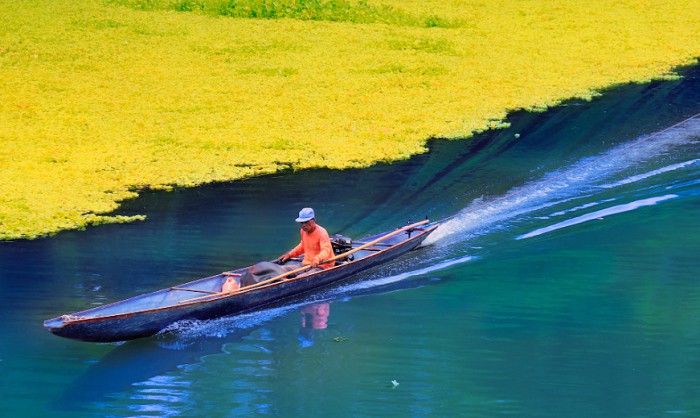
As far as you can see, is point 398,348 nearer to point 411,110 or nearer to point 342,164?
point 342,164

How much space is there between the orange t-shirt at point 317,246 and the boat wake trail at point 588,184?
1.73 metres

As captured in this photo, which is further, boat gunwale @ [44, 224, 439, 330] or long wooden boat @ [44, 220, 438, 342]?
long wooden boat @ [44, 220, 438, 342]

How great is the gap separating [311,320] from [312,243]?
947 millimetres

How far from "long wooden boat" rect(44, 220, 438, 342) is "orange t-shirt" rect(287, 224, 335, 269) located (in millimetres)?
102

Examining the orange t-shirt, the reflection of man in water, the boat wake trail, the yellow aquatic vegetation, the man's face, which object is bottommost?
the reflection of man in water

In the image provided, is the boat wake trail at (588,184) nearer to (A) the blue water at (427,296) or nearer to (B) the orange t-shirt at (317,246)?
(A) the blue water at (427,296)

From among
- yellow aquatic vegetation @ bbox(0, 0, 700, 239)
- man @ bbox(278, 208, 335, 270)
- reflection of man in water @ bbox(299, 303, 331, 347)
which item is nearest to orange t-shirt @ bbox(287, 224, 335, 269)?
man @ bbox(278, 208, 335, 270)

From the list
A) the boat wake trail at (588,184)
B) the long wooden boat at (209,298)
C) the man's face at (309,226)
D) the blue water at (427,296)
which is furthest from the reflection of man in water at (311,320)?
the boat wake trail at (588,184)

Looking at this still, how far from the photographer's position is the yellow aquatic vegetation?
13523 millimetres

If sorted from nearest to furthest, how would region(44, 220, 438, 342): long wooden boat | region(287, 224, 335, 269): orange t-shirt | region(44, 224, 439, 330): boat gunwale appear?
region(44, 224, 439, 330): boat gunwale
region(44, 220, 438, 342): long wooden boat
region(287, 224, 335, 269): orange t-shirt

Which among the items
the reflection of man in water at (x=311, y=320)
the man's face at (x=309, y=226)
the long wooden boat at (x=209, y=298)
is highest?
the man's face at (x=309, y=226)

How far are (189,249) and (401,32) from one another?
10697 millimetres

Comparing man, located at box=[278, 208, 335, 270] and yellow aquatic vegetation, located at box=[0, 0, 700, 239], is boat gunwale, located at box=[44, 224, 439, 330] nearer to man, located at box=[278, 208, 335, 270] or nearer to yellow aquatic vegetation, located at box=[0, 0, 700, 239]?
man, located at box=[278, 208, 335, 270]

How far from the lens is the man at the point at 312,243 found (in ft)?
33.0
